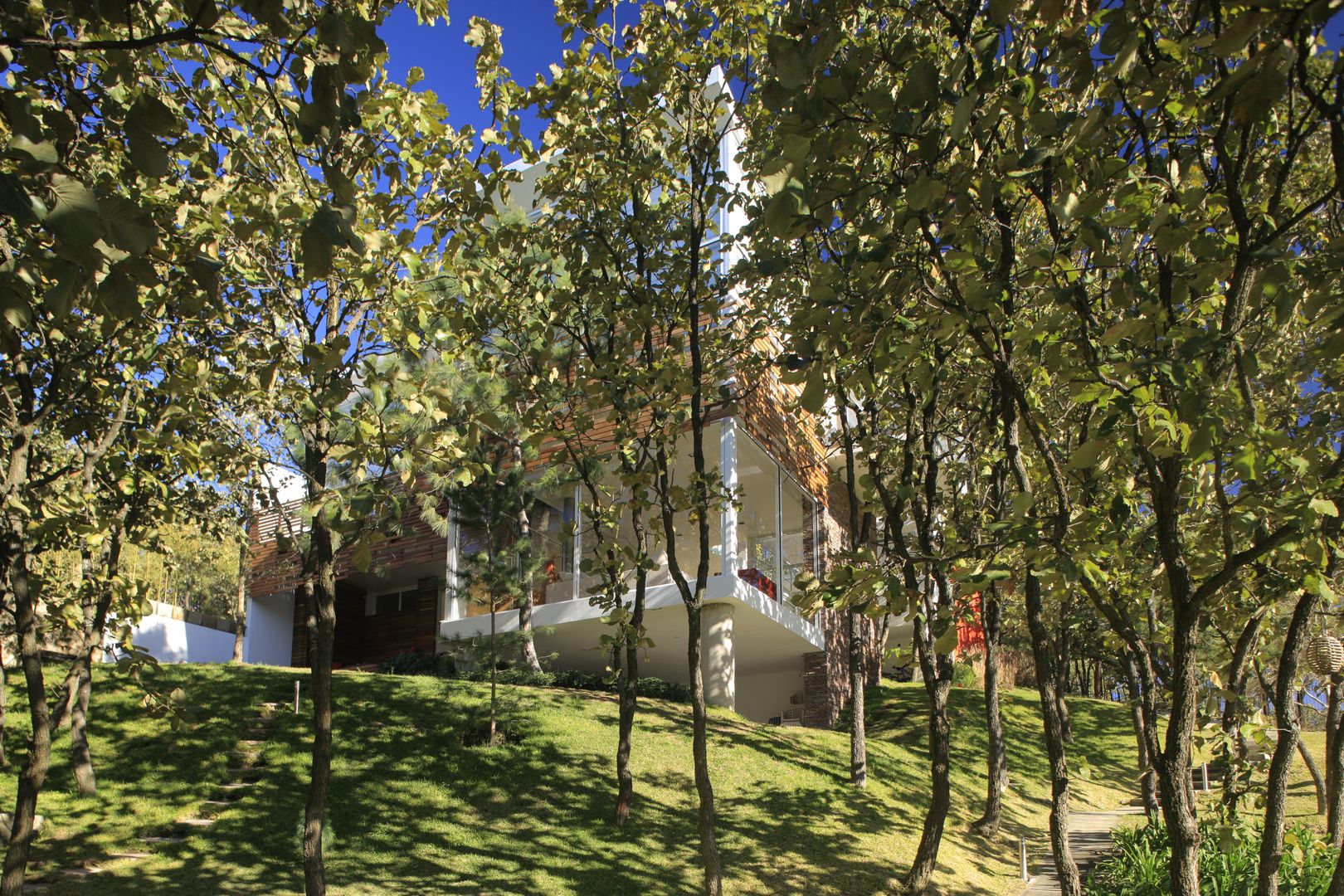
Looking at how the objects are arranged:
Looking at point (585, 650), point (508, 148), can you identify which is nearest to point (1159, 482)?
point (508, 148)

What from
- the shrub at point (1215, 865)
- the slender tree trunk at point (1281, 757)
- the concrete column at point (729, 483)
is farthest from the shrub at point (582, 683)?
the slender tree trunk at point (1281, 757)

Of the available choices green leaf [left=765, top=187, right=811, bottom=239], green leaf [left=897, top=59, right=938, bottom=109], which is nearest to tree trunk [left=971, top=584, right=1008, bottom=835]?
green leaf [left=897, top=59, right=938, bottom=109]

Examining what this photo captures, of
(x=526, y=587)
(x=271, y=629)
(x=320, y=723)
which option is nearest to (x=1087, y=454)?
(x=320, y=723)

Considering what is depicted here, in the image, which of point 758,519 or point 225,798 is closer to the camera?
point 225,798

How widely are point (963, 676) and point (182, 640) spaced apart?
65.9 feet

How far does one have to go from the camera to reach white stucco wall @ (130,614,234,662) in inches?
938

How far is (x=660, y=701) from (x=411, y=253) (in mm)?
13078

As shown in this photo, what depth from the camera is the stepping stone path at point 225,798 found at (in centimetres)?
904

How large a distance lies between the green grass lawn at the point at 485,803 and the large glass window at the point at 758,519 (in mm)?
3721

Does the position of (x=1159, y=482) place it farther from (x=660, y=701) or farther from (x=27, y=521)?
(x=660, y=701)

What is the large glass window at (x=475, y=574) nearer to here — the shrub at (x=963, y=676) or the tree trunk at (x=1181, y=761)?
the tree trunk at (x=1181, y=761)

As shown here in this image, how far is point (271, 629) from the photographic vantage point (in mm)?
26734

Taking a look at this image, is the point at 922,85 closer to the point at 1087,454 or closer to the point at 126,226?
the point at 1087,454

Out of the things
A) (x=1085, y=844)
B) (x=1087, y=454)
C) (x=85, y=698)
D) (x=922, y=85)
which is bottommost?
(x=1085, y=844)
